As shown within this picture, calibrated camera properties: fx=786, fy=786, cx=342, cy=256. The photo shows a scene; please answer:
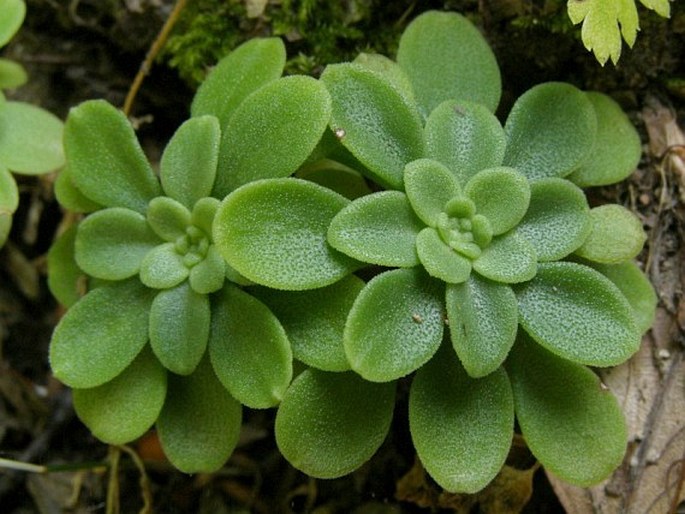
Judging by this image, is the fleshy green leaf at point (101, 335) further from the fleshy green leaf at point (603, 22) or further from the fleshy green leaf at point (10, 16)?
the fleshy green leaf at point (603, 22)

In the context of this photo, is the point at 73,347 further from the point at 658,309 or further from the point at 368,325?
the point at 658,309

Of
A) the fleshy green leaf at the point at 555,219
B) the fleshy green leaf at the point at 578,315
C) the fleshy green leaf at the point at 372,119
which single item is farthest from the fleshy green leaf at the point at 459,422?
the fleshy green leaf at the point at 372,119

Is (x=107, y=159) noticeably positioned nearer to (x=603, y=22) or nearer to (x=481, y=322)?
(x=481, y=322)

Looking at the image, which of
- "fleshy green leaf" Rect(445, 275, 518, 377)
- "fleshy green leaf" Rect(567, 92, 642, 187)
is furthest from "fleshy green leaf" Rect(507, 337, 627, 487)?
"fleshy green leaf" Rect(567, 92, 642, 187)

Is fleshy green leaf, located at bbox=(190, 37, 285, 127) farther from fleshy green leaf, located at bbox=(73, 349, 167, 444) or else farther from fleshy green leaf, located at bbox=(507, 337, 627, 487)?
fleshy green leaf, located at bbox=(507, 337, 627, 487)

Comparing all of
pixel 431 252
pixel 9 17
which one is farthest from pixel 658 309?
pixel 9 17

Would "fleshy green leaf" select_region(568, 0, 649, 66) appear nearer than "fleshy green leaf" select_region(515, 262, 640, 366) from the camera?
No
